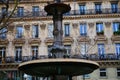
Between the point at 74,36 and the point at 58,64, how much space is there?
39.6 meters

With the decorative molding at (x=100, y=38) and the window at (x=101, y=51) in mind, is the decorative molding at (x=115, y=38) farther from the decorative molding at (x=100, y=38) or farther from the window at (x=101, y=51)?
the window at (x=101, y=51)

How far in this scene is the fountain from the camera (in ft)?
42.1

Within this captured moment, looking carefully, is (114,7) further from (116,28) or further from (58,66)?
(58,66)

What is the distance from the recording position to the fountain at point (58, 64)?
12828 mm

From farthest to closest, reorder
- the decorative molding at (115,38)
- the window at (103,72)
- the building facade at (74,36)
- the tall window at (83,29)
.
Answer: the tall window at (83,29) < the decorative molding at (115,38) < the building facade at (74,36) < the window at (103,72)

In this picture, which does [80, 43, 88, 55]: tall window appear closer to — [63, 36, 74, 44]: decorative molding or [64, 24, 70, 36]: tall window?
[63, 36, 74, 44]: decorative molding

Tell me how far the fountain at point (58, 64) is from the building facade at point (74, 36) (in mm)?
35286

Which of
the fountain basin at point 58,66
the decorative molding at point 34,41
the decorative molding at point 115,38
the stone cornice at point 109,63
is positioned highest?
the fountain basin at point 58,66

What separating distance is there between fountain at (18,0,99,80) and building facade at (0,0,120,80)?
3529 centimetres

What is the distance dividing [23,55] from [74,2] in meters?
10.2

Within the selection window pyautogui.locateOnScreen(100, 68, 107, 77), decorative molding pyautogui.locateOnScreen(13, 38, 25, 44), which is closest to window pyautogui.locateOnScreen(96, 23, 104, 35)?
window pyautogui.locateOnScreen(100, 68, 107, 77)

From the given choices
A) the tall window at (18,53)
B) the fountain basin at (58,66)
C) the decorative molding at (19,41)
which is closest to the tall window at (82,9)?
the decorative molding at (19,41)

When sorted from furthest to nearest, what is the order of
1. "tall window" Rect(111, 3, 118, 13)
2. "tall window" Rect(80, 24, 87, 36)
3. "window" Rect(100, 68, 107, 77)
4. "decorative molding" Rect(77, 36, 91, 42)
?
"tall window" Rect(111, 3, 118, 13), "tall window" Rect(80, 24, 87, 36), "decorative molding" Rect(77, 36, 91, 42), "window" Rect(100, 68, 107, 77)

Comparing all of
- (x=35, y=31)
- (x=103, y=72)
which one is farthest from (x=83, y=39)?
(x=35, y=31)
